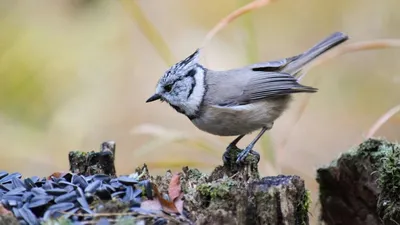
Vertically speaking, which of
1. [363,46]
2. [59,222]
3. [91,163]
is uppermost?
[363,46]

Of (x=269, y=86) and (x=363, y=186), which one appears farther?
(x=269, y=86)

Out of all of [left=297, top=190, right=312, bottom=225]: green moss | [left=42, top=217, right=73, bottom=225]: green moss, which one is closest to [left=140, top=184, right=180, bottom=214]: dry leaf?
[left=42, top=217, right=73, bottom=225]: green moss

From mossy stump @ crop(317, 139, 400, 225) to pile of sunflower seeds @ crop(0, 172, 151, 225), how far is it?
3.22 feet

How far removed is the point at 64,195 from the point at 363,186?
133cm

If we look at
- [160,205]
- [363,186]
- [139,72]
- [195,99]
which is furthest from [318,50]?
[139,72]

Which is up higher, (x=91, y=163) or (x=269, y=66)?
(x=269, y=66)

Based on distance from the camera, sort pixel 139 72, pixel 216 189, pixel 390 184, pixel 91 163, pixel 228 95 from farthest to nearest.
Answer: pixel 139 72 < pixel 228 95 < pixel 91 163 < pixel 390 184 < pixel 216 189

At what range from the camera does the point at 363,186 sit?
2705 mm

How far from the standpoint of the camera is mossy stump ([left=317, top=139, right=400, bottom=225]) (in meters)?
2.43

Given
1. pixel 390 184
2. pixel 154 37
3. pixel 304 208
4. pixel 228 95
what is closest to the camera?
pixel 304 208

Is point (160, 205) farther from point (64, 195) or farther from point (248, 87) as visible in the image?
point (248, 87)

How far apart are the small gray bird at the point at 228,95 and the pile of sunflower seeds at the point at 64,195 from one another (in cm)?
73

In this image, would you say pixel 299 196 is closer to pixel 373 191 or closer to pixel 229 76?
pixel 373 191

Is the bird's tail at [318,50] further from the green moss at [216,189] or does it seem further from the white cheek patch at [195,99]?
the green moss at [216,189]
